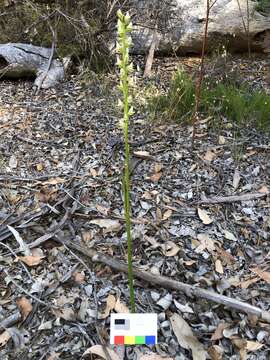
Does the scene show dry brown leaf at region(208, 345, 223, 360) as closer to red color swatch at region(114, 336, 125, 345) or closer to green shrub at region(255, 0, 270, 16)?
red color swatch at region(114, 336, 125, 345)

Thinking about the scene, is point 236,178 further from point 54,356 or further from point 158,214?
point 54,356

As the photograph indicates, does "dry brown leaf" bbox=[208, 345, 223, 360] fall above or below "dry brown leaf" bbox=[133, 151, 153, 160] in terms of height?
below

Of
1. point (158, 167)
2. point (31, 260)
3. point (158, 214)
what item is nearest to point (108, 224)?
point (158, 214)

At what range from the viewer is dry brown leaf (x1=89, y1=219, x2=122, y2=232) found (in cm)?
261

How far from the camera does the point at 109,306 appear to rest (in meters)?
2.20

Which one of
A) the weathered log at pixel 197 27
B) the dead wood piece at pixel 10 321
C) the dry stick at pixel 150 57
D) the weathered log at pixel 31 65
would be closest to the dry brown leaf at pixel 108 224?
the dead wood piece at pixel 10 321

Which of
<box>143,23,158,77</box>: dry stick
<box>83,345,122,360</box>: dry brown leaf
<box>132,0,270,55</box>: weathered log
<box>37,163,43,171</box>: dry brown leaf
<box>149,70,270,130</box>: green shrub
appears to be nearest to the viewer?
<box>83,345,122,360</box>: dry brown leaf

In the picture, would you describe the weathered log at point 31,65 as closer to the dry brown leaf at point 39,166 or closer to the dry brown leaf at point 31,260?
the dry brown leaf at point 39,166

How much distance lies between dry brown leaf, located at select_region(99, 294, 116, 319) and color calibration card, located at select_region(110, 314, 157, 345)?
0.29m

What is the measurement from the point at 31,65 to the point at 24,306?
287cm

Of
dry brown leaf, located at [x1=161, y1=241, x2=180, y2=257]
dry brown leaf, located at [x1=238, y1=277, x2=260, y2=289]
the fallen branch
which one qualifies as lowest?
dry brown leaf, located at [x1=238, y1=277, x2=260, y2=289]

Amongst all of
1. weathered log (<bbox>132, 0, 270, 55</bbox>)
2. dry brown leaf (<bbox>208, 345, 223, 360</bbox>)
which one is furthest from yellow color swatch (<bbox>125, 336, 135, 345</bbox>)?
weathered log (<bbox>132, 0, 270, 55</bbox>)

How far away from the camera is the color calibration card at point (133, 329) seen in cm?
187

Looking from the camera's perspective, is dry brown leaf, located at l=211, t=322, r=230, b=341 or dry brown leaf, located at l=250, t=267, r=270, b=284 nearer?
dry brown leaf, located at l=211, t=322, r=230, b=341
